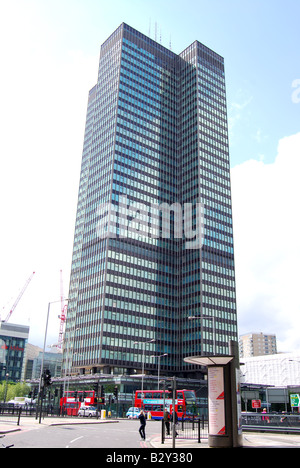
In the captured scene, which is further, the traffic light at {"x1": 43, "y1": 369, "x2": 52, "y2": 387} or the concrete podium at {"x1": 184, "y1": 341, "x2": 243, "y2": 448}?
the traffic light at {"x1": 43, "y1": 369, "x2": 52, "y2": 387}

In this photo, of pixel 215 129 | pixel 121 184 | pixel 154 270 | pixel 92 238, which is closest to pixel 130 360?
pixel 154 270

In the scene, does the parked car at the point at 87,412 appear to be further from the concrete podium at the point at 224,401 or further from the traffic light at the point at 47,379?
the concrete podium at the point at 224,401

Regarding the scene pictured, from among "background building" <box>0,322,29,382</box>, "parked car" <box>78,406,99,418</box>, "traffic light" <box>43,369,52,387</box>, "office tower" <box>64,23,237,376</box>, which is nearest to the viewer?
"traffic light" <box>43,369,52,387</box>

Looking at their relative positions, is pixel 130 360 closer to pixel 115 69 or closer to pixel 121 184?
pixel 121 184

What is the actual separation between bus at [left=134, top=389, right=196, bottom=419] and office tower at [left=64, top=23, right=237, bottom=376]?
139 ft

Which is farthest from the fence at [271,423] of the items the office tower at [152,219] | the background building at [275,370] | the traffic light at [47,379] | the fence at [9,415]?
the background building at [275,370]

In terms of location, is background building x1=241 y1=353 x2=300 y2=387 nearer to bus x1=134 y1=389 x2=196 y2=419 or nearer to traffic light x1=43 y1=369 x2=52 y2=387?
bus x1=134 y1=389 x2=196 y2=419

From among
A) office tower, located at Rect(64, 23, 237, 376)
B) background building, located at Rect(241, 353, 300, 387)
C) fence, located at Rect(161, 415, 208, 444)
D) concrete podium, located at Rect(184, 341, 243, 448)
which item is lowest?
fence, located at Rect(161, 415, 208, 444)

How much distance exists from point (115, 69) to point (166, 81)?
75.7ft

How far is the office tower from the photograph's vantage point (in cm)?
11362

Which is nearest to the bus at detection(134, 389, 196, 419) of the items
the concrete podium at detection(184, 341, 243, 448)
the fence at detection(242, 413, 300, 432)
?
the fence at detection(242, 413, 300, 432)

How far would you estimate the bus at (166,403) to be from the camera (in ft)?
184

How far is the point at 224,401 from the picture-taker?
2131cm

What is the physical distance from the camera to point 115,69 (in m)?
137
